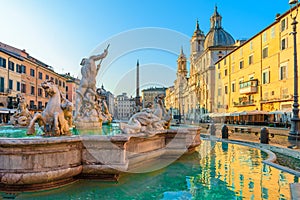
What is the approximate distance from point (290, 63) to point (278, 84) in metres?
3.13

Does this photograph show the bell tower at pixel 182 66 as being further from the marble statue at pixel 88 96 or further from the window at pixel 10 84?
the marble statue at pixel 88 96

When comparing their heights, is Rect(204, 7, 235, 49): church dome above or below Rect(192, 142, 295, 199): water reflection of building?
above

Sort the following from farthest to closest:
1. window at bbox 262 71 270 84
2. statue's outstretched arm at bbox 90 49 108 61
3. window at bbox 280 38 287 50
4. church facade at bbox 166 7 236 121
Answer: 1. church facade at bbox 166 7 236 121
2. window at bbox 262 71 270 84
3. window at bbox 280 38 287 50
4. statue's outstretched arm at bbox 90 49 108 61

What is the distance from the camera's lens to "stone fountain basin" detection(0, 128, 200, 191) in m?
4.25

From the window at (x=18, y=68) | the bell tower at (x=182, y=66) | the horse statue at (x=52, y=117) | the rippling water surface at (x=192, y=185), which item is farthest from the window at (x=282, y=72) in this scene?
the bell tower at (x=182, y=66)

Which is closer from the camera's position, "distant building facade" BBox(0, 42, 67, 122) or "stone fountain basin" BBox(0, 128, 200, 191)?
"stone fountain basin" BBox(0, 128, 200, 191)

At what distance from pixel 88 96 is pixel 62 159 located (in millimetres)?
4681

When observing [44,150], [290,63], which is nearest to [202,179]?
[44,150]

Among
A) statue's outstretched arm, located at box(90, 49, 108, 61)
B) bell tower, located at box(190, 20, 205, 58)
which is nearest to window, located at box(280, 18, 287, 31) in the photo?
statue's outstretched arm, located at box(90, 49, 108, 61)

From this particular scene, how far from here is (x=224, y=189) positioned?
462 centimetres

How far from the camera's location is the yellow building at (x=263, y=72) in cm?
2627

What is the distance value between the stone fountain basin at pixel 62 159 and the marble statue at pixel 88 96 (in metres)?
3.47

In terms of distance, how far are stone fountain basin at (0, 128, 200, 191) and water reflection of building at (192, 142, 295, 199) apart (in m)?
1.77

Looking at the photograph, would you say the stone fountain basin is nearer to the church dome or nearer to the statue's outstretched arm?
the statue's outstretched arm
